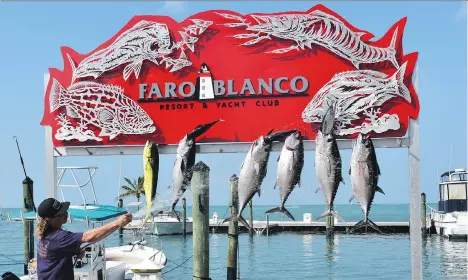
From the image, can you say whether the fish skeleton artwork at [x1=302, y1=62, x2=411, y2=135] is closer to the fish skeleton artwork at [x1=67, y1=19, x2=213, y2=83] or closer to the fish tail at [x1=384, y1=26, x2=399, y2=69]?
the fish tail at [x1=384, y1=26, x2=399, y2=69]

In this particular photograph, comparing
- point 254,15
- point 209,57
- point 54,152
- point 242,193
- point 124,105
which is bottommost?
point 242,193

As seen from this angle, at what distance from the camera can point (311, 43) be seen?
8422 millimetres

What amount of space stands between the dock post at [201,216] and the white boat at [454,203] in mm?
32884

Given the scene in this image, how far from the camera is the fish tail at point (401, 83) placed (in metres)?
8.15

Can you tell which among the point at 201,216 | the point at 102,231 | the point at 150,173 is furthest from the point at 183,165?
the point at 102,231

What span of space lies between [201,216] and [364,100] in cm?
310

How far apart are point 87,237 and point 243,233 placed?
2127 inches

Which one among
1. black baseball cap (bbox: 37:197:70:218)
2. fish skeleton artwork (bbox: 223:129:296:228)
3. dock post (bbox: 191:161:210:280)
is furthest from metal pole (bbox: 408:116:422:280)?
black baseball cap (bbox: 37:197:70:218)

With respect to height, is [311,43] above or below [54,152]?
above

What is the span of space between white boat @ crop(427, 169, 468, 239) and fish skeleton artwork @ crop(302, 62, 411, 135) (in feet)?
107

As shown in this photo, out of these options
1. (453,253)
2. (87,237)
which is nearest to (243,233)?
(453,253)

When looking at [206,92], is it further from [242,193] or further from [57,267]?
[57,267]

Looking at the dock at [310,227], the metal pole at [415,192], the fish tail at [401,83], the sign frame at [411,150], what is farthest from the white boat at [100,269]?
the dock at [310,227]

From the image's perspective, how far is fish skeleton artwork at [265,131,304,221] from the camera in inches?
276
